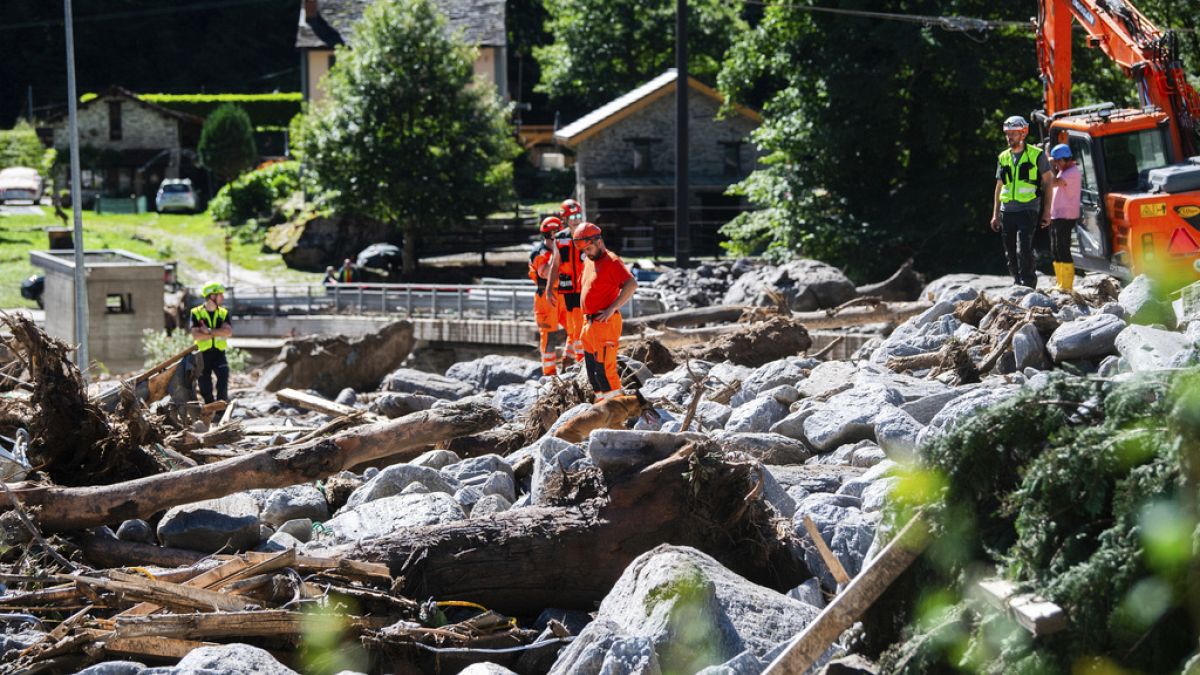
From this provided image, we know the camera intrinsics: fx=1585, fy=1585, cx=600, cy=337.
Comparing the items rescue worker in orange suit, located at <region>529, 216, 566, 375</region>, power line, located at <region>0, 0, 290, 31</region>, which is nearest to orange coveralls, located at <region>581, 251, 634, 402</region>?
rescue worker in orange suit, located at <region>529, 216, 566, 375</region>

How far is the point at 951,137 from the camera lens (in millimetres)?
30938

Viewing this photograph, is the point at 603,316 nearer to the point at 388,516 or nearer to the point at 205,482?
the point at 388,516

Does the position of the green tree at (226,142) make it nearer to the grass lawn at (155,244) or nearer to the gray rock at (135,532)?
the grass lawn at (155,244)

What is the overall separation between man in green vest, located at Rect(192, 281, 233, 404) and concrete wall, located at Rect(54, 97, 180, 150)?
2072 inches

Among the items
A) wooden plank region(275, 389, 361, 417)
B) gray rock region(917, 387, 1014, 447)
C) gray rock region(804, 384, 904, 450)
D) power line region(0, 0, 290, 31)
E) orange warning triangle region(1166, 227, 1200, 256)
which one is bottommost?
wooden plank region(275, 389, 361, 417)

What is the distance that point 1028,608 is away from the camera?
5.66 m

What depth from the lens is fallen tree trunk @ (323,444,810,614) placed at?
28.0ft

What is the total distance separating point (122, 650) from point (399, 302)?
26.4m

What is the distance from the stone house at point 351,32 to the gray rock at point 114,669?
171 feet

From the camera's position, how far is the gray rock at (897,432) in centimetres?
989

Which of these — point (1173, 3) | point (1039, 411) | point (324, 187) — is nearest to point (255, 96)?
point (324, 187)

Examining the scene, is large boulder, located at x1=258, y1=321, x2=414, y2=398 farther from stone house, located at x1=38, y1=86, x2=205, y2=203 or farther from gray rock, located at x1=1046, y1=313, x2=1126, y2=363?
stone house, located at x1=38, y1=86, x2=205, y2=203

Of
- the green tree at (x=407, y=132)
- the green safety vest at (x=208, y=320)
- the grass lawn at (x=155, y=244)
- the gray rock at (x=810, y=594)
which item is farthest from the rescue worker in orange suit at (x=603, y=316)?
the green tree at (x=407, y=132)

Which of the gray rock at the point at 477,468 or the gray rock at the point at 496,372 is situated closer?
the gray rock at the point at 477,468
